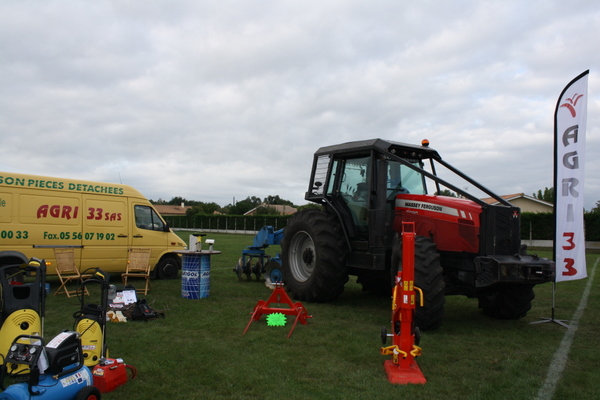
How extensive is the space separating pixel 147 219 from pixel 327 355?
23.5ft

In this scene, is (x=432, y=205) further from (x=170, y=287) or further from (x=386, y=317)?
(x=170, y=287)

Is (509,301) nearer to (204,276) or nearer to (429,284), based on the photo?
(429,284)

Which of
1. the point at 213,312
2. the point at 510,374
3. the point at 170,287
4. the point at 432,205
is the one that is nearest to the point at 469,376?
the point at 510,374

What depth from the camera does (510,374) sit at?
443 centimetres

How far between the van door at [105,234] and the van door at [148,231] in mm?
243

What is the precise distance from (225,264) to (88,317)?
1047cm

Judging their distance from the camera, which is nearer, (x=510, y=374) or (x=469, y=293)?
(x=510, y=374)

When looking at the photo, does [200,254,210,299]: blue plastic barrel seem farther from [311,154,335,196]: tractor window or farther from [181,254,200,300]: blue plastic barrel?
[311,154,335,196]: tractor window

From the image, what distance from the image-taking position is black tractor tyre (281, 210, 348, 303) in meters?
7.42

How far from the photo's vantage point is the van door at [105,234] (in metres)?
9.66

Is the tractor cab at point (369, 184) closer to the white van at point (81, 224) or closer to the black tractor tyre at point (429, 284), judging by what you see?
the black tractor tyre at point (429, 284)

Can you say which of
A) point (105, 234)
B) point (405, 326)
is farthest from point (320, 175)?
point (105, 234)

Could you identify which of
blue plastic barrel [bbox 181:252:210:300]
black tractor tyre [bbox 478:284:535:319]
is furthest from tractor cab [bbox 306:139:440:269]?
blue plastic barrel [bbox 181:252:210:300]

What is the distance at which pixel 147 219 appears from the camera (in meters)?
10.8
